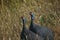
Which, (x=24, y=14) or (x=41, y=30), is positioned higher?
(x=24, y=14)

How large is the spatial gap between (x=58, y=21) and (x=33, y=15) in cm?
25

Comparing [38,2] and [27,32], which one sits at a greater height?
[38,2]

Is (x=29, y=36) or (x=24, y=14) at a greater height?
(x=24, y=14)

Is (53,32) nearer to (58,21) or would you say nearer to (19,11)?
(58,21)

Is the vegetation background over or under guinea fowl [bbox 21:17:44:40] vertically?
over

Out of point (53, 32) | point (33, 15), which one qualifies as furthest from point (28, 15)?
point (53, 32)

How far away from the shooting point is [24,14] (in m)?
3.46

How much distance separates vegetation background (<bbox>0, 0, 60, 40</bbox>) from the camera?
345 centimetres

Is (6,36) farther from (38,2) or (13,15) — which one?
(38,2)

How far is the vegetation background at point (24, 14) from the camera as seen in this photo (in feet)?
11.3

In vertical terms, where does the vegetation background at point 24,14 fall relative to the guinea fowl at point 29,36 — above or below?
above

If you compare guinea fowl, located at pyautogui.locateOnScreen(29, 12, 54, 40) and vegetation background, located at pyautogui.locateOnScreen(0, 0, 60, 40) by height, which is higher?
vegetation background, located at pyautogui.locateOnScreen(0, 0, 60, 40)

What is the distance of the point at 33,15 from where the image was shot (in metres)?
3.44

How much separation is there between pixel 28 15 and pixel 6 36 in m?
0.30
